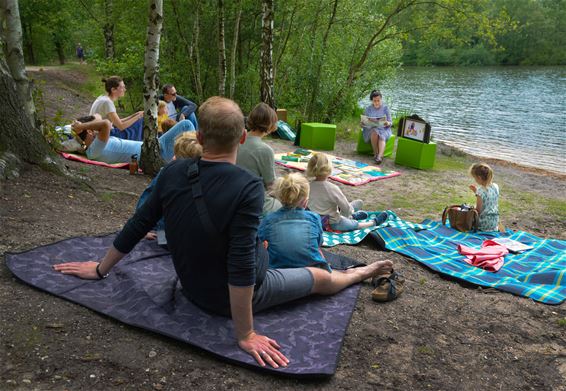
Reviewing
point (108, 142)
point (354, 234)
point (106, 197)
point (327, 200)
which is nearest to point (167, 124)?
point (108, 142)

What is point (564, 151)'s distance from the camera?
17.2 m

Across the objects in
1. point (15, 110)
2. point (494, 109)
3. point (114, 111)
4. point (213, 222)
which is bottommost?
point (494, 109)

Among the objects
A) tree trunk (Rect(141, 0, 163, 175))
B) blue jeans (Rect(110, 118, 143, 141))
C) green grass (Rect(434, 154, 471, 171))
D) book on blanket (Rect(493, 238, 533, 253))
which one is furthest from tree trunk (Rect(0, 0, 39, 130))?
green grass (Rect(434, 154, 471, 171))

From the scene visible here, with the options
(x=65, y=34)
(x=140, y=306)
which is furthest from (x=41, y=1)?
(x=140, y=306)

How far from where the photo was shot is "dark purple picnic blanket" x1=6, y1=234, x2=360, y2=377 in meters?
2.75

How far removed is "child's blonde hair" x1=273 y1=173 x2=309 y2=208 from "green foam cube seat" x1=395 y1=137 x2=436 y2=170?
7.07 meters

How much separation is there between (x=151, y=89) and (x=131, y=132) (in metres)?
1.50

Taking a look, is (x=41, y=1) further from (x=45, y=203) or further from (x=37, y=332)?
(x=37, y=332)

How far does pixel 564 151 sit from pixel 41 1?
23483 mm

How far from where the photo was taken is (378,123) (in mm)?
10859

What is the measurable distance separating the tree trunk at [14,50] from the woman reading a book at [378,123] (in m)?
7.16

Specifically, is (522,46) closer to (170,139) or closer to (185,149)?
(170,139)

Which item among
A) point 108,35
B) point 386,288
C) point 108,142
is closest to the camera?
point 386,288

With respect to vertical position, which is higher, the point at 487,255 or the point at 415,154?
the point at 487,255
